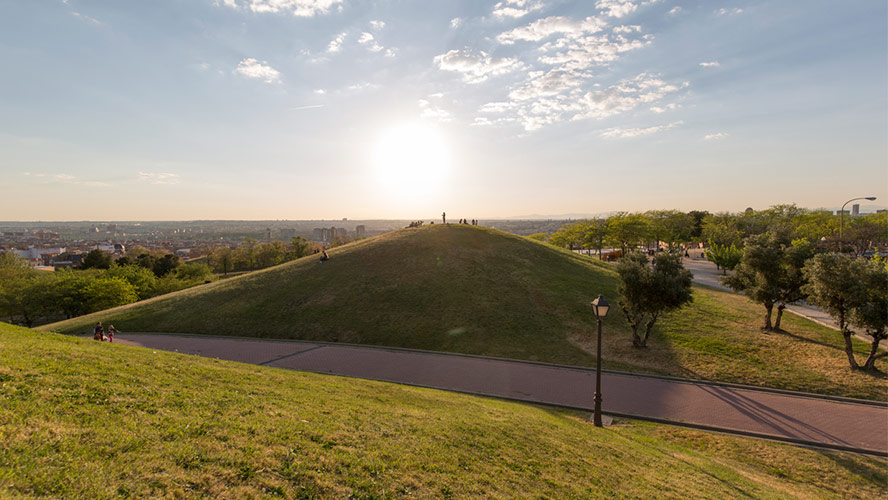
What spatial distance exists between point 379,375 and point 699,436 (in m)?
13.3

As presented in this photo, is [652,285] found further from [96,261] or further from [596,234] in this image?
[96,261]

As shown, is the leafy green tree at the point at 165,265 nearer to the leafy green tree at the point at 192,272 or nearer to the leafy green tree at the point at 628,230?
the leafy green tree at the point at 192,272

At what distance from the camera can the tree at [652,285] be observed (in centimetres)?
2036

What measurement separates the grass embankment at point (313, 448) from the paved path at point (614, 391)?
1453 millimetres

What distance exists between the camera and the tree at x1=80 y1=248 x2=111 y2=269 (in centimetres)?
6750

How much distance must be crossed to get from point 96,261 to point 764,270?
9705cm

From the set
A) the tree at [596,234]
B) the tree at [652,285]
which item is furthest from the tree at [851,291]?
the tree at [596,234]

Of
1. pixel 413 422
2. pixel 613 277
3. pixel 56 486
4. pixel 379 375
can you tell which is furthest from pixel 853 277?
pixel 56 486

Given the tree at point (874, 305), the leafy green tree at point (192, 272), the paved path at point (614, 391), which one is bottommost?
the leafy green tree at point (192, 272)

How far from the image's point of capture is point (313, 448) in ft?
21.2

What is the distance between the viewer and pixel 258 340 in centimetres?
2455

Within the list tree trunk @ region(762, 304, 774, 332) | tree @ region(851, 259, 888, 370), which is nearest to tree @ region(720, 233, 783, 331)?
tree trunk @ region(762, 304, 774, 332)

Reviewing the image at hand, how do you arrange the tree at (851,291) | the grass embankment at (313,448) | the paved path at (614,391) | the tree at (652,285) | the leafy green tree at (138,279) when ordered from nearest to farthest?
1. the grass embankment at (313,448)
2. the paved path at (614,391)
3. the tree at (851,291)
4. the tree at (652,285)
5. the leafy green tree at (138,279)

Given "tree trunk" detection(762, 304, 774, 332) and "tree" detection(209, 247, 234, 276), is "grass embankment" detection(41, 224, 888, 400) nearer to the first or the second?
"tree trunk" detection(762, 304, 774, 332)
